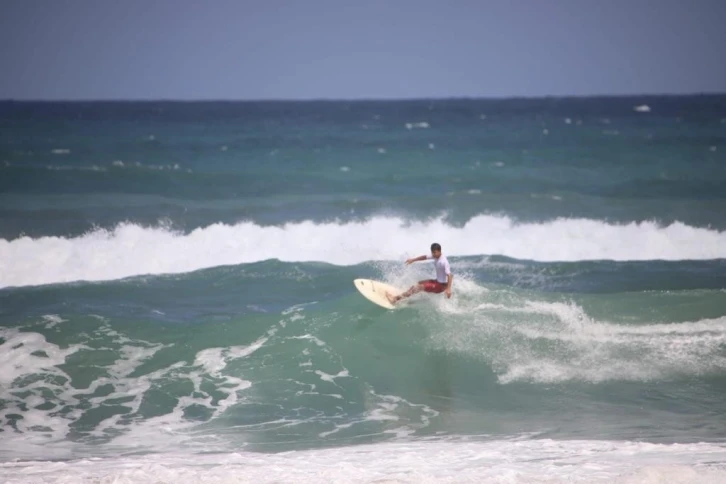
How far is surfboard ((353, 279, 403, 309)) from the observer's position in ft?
40.4

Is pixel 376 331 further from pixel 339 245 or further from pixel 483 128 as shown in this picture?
pixel 483 128

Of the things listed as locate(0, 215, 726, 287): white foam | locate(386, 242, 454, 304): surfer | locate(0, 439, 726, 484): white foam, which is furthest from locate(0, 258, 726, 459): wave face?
locate(0, 215, 726, 287): white foam

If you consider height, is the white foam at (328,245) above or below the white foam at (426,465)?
above

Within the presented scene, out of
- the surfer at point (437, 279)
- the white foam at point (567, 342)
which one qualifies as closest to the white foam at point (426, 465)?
the white foam at point (567, 342)

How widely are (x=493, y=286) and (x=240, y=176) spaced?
16.5 m

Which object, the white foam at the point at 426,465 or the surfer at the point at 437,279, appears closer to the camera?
the white foam at the point at 426,465

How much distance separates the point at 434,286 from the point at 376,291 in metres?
1.12

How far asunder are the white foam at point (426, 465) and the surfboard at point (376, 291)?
177 inches

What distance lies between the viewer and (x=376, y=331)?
39.0 ft

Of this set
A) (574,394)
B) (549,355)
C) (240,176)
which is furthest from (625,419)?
(240,176)

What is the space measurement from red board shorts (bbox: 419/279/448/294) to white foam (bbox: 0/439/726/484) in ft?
13.1

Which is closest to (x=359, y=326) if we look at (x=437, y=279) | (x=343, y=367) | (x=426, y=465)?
(x=343, y=367)

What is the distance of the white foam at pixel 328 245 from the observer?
1722cm

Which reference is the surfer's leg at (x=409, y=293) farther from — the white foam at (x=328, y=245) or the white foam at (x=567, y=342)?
the white foam at (x=328, y=245)
